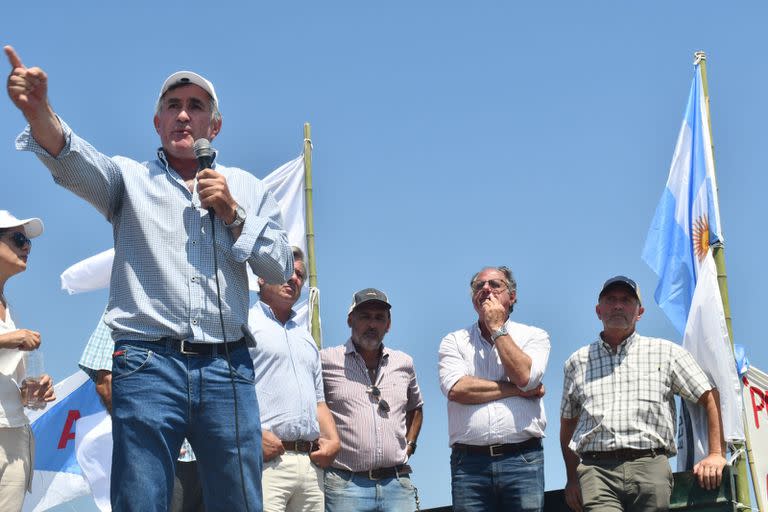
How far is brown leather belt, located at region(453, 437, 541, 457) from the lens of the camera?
6.26 m

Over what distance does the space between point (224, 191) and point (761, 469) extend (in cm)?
530

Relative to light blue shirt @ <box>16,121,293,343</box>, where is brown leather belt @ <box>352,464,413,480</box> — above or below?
below

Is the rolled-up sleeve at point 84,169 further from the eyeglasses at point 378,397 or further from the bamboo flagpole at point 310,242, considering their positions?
the bamboo flagpole at point 310,242

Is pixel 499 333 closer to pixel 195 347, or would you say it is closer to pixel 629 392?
pixel 629 392

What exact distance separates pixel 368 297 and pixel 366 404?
70 centimetres

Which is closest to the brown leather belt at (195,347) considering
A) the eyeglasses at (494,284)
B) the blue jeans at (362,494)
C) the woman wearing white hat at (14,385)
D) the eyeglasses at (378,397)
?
the woman wearing white hat at (14,385)

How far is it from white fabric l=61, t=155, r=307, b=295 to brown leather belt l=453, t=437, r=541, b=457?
2.86 metres

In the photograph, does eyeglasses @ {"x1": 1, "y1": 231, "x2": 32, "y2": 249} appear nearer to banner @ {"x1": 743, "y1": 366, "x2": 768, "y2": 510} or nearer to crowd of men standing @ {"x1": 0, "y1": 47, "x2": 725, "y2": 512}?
crowd of men standing @ {"x1": 0, "y1": 47, "x2": 725, "y2": 512}

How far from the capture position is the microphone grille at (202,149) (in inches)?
145

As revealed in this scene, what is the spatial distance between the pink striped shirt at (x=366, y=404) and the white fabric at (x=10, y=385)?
200 centimetres

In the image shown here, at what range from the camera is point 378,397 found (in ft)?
21.5

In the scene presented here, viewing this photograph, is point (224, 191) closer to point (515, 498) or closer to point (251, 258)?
point (251, 258)

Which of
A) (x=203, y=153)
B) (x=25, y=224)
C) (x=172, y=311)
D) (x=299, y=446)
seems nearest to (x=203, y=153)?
(x=203, y=153)

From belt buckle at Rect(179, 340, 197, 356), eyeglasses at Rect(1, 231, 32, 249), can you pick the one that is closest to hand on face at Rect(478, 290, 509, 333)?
eyeglasses at Rect(1, 231, 32, 249)
